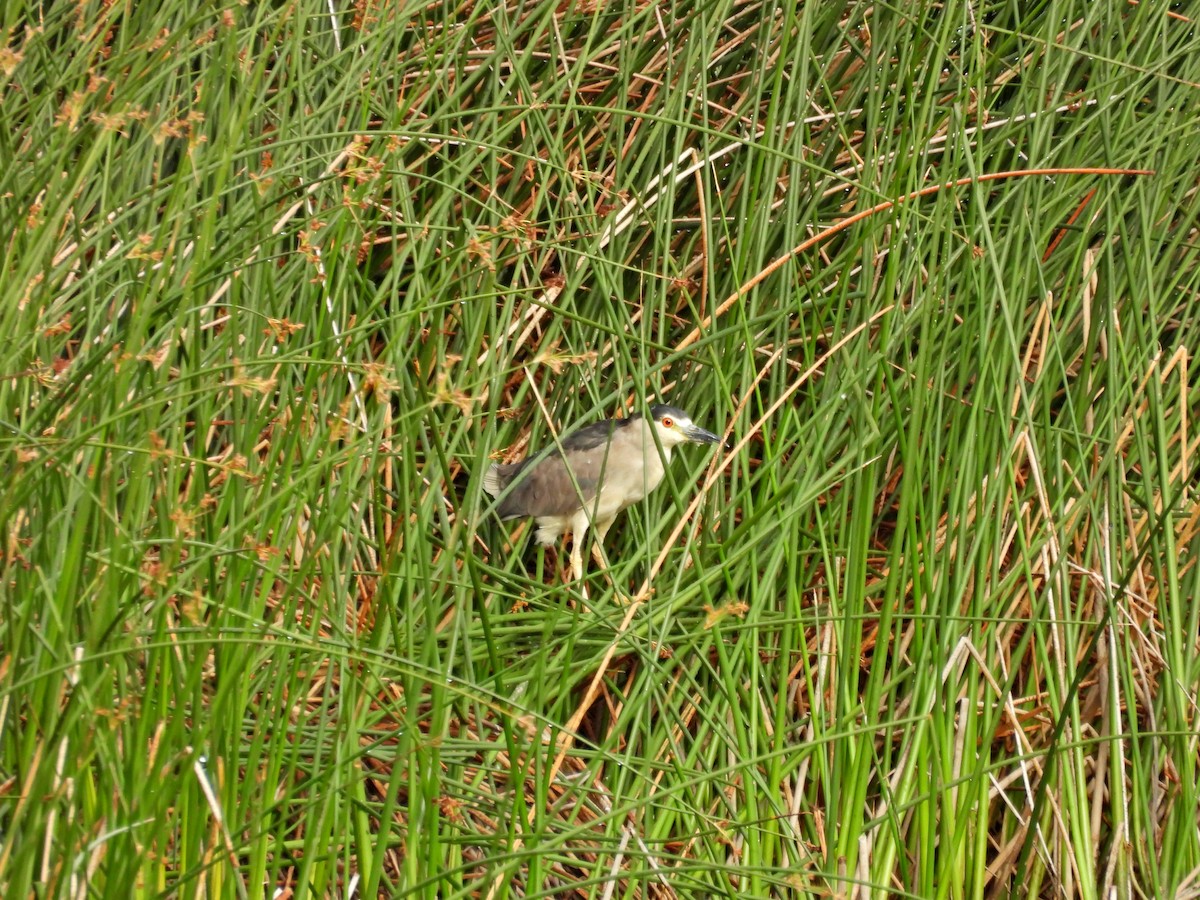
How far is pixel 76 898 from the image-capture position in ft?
5.70

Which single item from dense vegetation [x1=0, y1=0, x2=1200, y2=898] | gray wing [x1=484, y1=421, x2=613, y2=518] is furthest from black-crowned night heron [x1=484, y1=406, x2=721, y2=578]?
dense vegetation [x1=0, y1=0, x2=1200, y2=898]

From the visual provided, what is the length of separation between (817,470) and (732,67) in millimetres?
1272

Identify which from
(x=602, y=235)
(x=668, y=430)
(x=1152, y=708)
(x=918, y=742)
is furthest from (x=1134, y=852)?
(x=602, y=235)

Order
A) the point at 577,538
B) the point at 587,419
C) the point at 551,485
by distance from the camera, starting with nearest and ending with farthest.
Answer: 1. the point at 587,419
2. the point at 577,538
3. the point at 551,485

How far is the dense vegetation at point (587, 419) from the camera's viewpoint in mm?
1890

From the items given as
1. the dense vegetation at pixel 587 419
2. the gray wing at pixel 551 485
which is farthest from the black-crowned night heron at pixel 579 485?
the dense vegetation at pixel 587 419

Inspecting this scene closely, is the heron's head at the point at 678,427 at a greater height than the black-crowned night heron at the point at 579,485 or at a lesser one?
greater

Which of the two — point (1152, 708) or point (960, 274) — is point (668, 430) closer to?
point (960, 274)

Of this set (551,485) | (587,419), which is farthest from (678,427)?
(551,485)

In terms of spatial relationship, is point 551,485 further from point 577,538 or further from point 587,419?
point 587,419

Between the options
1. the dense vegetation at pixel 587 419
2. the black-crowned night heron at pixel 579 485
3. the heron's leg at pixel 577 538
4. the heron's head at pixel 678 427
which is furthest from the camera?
the black-crowned night heron at pixel 579 485

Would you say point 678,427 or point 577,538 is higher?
point 678,427

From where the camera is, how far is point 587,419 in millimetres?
2910

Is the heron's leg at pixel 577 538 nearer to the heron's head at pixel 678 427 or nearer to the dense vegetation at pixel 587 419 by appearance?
the dense vegetation at pixel 587 419
